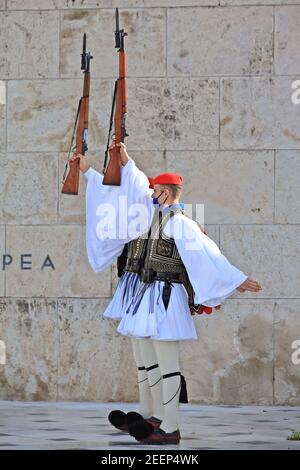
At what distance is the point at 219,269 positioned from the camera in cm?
904

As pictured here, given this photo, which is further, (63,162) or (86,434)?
(63,162)

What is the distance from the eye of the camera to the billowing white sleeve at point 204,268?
9.01 metres

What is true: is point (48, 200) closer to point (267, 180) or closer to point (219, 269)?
point (267, 180)

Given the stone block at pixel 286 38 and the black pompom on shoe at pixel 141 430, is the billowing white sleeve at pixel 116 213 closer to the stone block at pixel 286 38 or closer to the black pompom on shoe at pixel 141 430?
the black pompom on shoe at pixel 141 430

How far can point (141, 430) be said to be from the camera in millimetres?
8969

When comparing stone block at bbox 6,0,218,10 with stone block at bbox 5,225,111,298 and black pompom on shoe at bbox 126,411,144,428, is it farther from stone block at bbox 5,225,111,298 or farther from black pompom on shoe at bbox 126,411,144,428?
black pompom on shoe at bbox 126,411,144,428

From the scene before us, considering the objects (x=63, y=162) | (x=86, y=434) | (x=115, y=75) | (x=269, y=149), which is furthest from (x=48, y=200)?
(x=86, y=434)

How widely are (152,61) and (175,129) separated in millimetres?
659

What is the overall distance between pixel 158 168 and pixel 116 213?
92.1 inches

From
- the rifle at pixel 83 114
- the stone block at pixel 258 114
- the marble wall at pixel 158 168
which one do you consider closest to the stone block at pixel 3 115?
the marble wall at pixel 158 168

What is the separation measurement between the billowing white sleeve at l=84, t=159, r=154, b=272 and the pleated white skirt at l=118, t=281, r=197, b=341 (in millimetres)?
440

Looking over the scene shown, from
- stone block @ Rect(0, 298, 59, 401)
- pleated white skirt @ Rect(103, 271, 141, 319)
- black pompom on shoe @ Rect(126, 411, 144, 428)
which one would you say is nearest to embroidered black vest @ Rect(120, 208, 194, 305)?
pleated white skirt @ Rect(103, 271, 141, 319)

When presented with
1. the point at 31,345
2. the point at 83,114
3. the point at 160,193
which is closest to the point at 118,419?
the point at 160,193

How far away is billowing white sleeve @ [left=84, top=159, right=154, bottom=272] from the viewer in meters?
9.43
